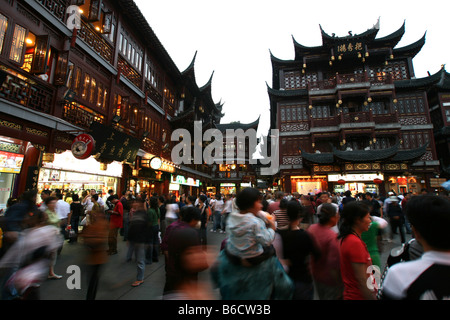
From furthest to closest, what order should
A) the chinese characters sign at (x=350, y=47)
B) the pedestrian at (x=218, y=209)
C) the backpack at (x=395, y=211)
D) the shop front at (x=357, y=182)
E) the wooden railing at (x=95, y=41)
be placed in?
the chinese characters sign at (x=350, y=47) < the shop front at (x=357, y=182) < the pedestrian at (x=218, y=209) < the wooden railing at (x=95, y=41) < the backpack at (x=395, y=211)

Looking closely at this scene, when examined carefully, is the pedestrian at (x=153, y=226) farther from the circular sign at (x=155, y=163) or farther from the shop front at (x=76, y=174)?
the circular sign at (x=155, y=163)

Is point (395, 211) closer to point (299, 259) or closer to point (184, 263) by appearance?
point (299, 259)

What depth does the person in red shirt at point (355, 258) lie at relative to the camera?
2275 mm

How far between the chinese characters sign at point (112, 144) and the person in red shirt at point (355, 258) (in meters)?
9.15

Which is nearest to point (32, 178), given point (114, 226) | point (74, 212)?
point (74, 212)

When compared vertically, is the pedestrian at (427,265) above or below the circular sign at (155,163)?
below

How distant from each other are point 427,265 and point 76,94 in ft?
35.3

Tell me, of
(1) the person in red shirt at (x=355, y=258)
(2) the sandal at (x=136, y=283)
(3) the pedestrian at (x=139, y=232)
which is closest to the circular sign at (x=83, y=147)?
(3) the pedestrian at (x=139, y=232)

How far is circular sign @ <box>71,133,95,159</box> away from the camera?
7.52m

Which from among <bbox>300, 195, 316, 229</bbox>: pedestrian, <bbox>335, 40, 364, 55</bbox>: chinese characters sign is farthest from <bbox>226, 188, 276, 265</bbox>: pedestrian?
<bbox>335, 40, 364, 55</bbox>: chinese characters sign

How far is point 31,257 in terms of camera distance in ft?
9.13

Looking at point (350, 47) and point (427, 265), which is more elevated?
point (350, 47)
